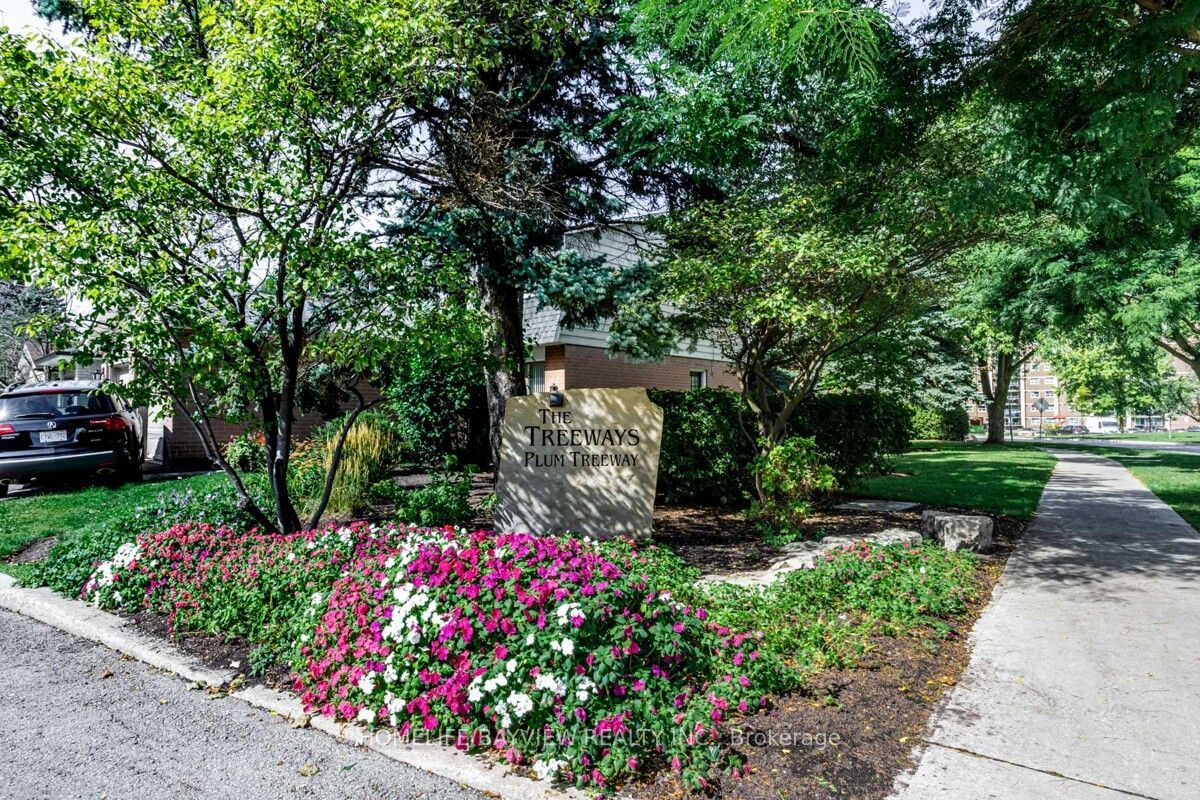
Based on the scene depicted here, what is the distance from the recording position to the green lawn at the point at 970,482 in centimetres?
985

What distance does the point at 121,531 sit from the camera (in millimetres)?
5891

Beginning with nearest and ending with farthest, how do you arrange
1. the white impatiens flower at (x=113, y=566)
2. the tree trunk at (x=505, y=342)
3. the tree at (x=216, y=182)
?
the tree at (x=216, y=182)
the white impatiens flower at (x=113, y=566)
the tree trunk at (x=505, y=342)

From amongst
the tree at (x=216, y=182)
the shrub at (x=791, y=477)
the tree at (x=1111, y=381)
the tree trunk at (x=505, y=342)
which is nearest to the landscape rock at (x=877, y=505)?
the shrub at (x=791, y=477)

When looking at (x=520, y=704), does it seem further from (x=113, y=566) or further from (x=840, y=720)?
(x=113, y=566)

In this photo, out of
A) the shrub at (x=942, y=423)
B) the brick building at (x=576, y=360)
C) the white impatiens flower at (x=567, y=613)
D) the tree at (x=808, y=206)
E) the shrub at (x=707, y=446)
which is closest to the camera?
the white impatiens flower at (x=567, y=613)

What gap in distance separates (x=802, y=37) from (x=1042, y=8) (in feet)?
11.6

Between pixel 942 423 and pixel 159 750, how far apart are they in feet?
99.0

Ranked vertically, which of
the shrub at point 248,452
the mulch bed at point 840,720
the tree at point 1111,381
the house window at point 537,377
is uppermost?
the tree at point 1111,381

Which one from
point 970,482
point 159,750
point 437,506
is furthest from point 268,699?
point 970,482

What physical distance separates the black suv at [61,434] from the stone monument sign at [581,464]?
7.05 meters

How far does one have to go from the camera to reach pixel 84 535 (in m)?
6.03

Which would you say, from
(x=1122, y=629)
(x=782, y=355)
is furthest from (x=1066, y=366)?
(x=1122, y=629)

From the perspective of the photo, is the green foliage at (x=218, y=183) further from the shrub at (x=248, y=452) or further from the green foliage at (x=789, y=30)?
the shrub at (x=248, y=452)

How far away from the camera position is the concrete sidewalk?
8.67 feet
